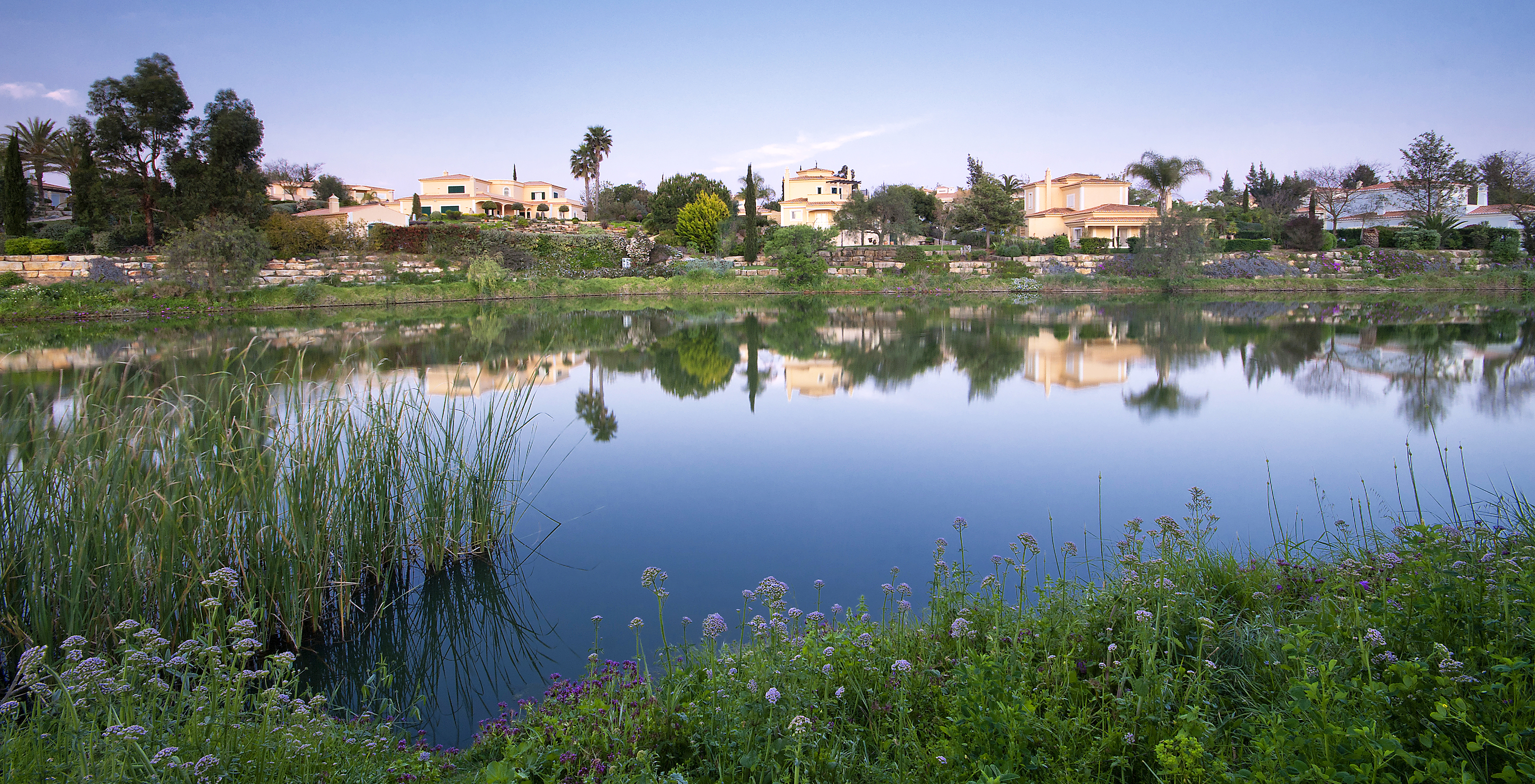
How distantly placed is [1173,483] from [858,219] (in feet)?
120

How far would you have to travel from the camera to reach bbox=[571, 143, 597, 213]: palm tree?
55781mm

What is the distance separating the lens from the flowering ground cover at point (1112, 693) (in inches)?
73.1

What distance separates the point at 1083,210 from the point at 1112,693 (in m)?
44.7

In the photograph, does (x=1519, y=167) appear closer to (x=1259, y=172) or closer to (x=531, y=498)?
(x=1259, y=172)

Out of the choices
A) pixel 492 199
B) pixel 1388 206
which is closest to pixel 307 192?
pixel 492 199

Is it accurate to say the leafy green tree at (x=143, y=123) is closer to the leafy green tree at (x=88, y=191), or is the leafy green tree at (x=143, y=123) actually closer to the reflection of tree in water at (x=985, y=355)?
the leafy green tree at (x=88, y=191)

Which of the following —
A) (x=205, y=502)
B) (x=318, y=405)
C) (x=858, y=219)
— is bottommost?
(x=205, y=502)

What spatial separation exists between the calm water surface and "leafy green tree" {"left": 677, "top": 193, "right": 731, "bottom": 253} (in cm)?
2645

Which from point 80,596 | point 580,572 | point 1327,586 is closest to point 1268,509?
point 1327,586

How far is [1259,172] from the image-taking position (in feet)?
207

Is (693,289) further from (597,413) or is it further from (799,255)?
(597,413)

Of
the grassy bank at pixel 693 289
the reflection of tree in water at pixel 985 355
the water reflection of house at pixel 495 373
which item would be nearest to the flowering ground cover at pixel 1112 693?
the water reflection of house at pixel 495 373

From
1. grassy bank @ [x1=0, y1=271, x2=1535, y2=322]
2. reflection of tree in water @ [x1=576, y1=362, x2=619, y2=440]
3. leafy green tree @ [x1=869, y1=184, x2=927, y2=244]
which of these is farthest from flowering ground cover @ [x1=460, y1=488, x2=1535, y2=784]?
leafy green tree @ [x1=869, y1=184, x2=927, y2=244]

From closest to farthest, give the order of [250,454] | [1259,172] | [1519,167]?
[250,454] → [1519,167] → [1259,172]
